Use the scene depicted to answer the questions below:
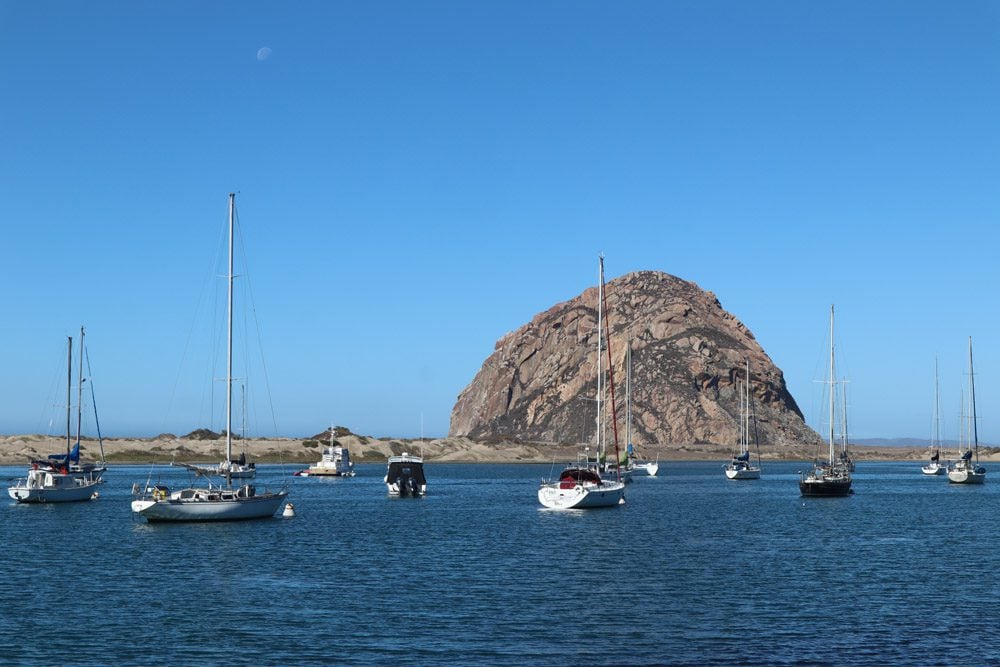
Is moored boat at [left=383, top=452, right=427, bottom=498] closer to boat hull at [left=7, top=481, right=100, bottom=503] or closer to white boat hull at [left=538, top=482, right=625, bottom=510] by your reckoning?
white boat hull at [left=538, top=482, right=625, bottom=510]

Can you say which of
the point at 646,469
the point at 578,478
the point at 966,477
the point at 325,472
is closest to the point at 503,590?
the point at 578,478

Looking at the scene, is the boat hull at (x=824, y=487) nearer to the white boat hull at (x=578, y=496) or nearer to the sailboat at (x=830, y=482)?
the sailboat at (x=830, y=482)

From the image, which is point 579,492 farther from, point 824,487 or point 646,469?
point 646,469

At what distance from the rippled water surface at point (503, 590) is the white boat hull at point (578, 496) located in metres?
2.17

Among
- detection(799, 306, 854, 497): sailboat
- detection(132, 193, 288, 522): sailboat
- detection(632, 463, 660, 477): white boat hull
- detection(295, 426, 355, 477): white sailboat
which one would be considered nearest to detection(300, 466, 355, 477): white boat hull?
detection(295, 426, 355, 477): white sailboat

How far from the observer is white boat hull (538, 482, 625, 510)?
278ft

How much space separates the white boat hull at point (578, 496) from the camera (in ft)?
278

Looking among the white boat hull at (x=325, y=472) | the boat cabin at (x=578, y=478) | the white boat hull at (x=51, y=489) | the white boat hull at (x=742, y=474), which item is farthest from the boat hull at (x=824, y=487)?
the white boat hull at (x=325, y=472)

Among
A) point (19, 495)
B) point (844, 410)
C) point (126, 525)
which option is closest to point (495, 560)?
point (126, 525)

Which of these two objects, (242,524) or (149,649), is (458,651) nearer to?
(149,649)

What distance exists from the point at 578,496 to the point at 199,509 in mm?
29560

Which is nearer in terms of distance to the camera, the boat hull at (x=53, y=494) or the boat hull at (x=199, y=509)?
the boat hull at (x=199, y=509)

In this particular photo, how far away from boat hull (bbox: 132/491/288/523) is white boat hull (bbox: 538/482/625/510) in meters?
23.7

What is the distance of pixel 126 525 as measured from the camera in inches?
2938
